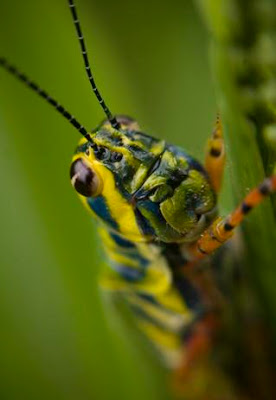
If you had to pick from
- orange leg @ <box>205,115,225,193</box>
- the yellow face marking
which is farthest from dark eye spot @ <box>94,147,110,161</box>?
orange leg @ <box>205,115,225,193</box>

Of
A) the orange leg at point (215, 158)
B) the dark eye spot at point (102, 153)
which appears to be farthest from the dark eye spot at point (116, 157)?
the orange leg at point (215, 158)

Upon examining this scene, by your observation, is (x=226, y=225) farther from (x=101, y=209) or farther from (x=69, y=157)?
(x=69, y=157)

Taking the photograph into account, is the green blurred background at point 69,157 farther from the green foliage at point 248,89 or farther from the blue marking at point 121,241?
the green foliage at point 248,89

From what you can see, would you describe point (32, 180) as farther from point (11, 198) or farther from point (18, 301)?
point (18, 301)

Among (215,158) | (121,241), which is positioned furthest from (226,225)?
(121,241)

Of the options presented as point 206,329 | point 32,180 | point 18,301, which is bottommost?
point 206,329

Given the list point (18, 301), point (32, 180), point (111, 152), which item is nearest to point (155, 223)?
point (111, 152)
